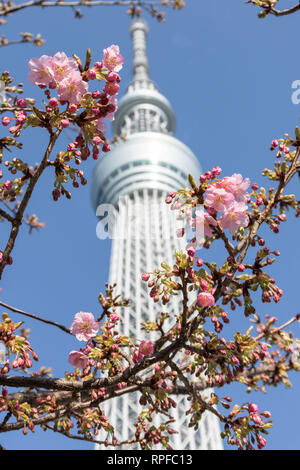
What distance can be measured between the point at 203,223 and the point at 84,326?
1.18 metres

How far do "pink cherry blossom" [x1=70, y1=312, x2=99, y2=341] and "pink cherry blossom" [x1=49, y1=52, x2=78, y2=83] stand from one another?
159 centimetres

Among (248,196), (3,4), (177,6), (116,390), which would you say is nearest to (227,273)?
(248,196)

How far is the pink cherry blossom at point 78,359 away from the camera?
10.1ft

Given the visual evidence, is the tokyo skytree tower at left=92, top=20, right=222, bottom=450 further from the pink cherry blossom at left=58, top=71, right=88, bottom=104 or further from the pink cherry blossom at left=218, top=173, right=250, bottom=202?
the pink cherry blossom at left=58, top=71, right=88, bottom=104

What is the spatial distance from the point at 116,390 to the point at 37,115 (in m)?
2.09

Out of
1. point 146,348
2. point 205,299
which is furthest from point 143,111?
point 205,299

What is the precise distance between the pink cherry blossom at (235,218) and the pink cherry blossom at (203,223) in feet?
0.28

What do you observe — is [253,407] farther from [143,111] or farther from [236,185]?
[143,111]

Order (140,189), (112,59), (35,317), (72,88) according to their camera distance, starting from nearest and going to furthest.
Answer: (72,88)
(112,59)
(35,317)
(140,189)

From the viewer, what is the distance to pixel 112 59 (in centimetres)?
255

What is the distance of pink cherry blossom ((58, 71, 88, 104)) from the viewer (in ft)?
7.93

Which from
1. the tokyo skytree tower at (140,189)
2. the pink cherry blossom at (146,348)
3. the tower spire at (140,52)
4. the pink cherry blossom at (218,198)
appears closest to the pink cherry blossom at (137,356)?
the pink cherry blossom at (146,348)

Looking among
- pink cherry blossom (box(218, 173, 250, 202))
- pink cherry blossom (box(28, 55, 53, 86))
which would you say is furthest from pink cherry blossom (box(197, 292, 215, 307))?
pink cherry blossom (box(28, 55, 53, 86))

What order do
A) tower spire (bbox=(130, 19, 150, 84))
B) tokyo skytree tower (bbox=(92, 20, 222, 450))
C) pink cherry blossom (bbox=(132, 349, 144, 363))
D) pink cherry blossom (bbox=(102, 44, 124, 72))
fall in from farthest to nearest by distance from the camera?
tower spire (bbox=(130, 19, 150, 84))
tokyo skytree tower (bbox=(92, 20, 222, 450))
pink cherry blossom (bbox=(132, 349, 144, 363))
pink cherry blossom (bbox=(102, 44, 124, 72))
